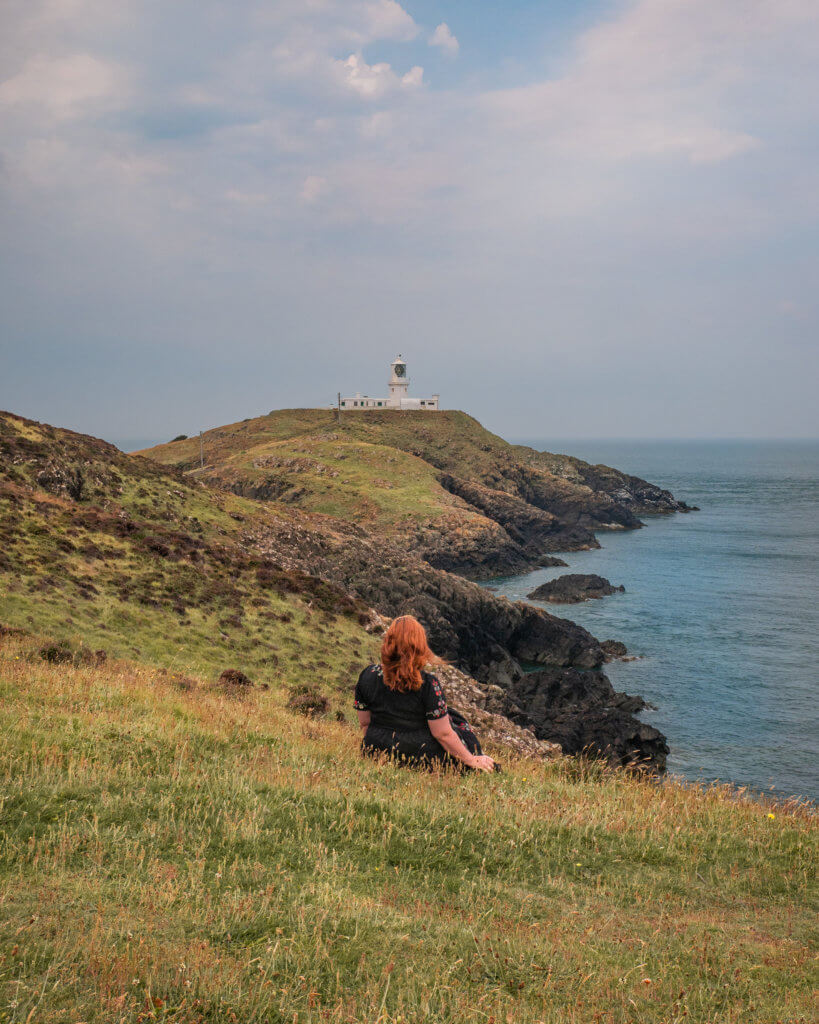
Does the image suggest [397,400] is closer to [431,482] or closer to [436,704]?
[431,482]

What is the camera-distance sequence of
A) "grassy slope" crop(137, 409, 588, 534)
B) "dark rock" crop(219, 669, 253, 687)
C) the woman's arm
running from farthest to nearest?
"grassy slope" crop(137, 409, 588, 534), "dark rock" crop(219, 669, 253, 687), the woman's arm

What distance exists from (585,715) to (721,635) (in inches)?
850

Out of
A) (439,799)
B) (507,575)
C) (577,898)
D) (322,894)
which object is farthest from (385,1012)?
(507,575)

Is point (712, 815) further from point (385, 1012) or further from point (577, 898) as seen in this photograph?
point (385, 1012)

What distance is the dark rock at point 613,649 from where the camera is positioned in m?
48.0

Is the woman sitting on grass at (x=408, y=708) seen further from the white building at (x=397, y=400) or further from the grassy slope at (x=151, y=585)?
the white building at (x=397, y=400)

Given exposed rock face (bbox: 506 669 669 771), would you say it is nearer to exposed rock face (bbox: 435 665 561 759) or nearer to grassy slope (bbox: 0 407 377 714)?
exposed rock face (bbox: 435 665 561 759)

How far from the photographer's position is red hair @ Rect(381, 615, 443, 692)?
27.9 feet

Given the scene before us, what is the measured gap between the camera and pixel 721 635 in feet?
169

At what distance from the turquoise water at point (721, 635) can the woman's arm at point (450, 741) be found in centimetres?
1845

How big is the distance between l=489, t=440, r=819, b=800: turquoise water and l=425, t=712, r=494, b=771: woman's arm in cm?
1845

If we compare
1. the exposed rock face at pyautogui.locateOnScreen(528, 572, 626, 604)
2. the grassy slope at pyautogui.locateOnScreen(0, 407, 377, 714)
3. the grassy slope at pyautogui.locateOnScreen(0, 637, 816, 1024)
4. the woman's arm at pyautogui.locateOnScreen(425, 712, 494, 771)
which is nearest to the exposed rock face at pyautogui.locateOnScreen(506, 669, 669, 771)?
the grassy slope at pyautogui.locateOnScreen(0, 407, 377, 714)

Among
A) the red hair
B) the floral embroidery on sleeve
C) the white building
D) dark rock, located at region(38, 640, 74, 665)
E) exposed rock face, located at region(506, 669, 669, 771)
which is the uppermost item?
the white building

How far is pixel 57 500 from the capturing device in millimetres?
33250
